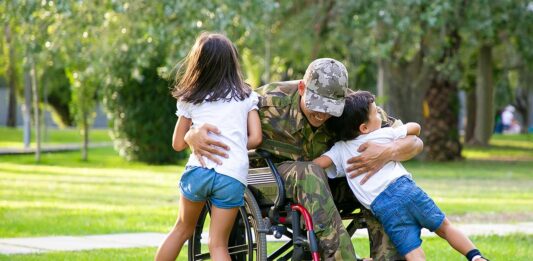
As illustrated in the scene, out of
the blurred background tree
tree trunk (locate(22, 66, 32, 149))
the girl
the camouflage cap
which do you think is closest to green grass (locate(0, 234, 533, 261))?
the girl

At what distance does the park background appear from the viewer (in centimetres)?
1153

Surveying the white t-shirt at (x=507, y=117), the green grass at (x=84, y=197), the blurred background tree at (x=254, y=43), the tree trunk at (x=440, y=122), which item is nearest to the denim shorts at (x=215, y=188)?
the green grass at (x=84, y=197)

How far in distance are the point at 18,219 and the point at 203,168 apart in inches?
209

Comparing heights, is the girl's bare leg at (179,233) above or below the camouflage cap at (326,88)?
below

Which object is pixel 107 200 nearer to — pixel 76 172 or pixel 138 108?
pixel 76 172

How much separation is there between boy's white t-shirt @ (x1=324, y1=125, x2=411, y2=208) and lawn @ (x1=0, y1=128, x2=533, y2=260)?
6.72ft

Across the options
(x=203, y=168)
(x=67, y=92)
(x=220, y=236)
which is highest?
(x=203, y=168)

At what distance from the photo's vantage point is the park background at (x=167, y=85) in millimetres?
11531

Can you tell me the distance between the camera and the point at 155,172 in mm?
18719

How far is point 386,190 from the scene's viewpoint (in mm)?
5859

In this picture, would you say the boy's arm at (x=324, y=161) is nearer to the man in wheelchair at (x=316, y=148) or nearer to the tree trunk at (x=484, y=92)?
the man in wheelchair at (x=316, y=148)

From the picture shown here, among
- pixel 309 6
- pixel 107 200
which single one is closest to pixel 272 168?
pixel 107 200

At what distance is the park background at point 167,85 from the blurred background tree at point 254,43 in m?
0.04

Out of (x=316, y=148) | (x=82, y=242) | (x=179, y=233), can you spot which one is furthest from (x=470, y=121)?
(x=179, y=233)
